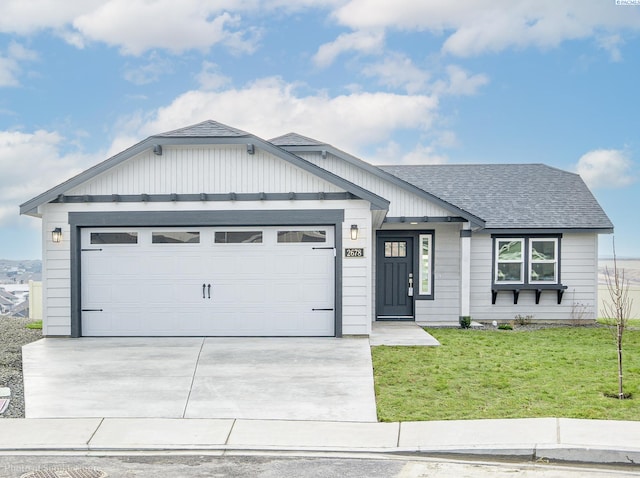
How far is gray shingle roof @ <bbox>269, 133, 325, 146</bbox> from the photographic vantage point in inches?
711

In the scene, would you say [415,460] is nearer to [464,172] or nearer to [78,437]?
[78,437]

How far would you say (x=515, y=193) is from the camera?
19.6 meters

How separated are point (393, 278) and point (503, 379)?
26.6ft

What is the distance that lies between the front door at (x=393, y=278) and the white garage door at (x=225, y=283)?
180 inches

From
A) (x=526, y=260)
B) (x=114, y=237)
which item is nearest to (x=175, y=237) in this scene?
(x=114, y=237)

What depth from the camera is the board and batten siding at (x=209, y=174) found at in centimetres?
1348

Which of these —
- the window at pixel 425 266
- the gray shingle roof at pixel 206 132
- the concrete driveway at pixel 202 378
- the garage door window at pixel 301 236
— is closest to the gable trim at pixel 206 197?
the garage door window at pixel 301 236

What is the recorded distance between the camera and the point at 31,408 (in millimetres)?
8703

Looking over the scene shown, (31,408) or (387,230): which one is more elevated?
(387,230)

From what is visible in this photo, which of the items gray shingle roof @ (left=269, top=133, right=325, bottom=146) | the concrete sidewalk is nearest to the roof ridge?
gray shingle roof @ (left=269, top=133, right=325, bottom=146)

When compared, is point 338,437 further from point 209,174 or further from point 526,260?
point 526,260

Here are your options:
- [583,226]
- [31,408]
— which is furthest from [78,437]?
[583,226]

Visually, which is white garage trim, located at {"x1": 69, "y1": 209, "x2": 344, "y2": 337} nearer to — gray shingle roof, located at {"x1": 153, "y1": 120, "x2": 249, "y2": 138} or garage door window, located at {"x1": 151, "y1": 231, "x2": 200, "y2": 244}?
garage door window, located at {"x1": 151, "y1": 231, "x2": 200, "y2": 244}

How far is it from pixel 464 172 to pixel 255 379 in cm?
1291
